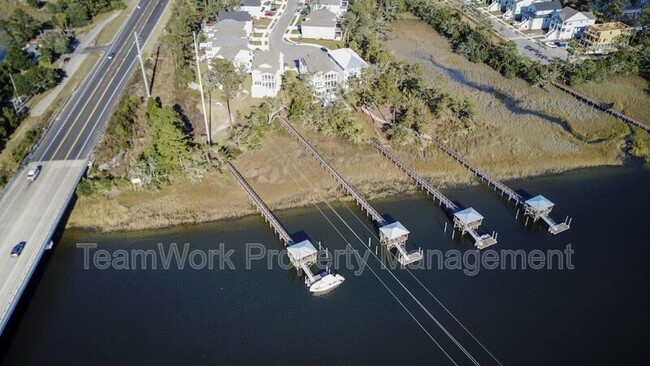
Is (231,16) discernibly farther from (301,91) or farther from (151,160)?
(151,160)

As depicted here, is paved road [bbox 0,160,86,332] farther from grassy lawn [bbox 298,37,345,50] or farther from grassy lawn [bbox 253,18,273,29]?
grassy lawn [bbox 253,18,273,29]

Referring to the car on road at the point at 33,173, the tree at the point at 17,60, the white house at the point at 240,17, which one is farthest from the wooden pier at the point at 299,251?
the tree at the point at 17,60

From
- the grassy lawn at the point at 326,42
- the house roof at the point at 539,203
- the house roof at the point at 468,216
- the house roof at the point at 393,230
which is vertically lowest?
the house roof at the point at 539,203

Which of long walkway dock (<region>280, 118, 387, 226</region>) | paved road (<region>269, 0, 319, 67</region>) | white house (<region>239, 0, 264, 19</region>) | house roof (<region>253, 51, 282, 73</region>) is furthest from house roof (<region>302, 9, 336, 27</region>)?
long walkway dock (<region>280, 118, 387, 226</region>)

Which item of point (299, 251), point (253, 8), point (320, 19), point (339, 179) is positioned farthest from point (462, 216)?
point (253, 8)

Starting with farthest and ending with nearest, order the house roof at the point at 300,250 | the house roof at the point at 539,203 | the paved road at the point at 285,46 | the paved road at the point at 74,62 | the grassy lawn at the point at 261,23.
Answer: the grassy lawn at the point at 261,23 < the paved road at the point at 285,46 < the paved road at the point at 74,62 < the house roof at the point at 539,203 < the house roof at the point at 300,250

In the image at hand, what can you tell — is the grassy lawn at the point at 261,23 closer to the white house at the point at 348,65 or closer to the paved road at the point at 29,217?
the white house at the point at 348,65

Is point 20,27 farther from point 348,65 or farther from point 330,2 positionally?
point 348,65

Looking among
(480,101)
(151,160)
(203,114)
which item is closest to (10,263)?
(151,160)
